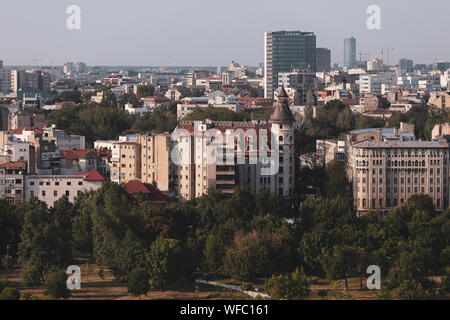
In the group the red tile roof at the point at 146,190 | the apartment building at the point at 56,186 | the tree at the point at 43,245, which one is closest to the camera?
the tree at the point at 43,245

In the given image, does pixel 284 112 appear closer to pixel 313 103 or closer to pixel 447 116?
pixel 447 116

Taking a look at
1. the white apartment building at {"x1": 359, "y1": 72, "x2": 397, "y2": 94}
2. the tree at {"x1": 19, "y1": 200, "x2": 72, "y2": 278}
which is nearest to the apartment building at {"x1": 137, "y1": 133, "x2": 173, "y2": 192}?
the tree at {"x1": 19, "y1": 200, "x2": 72, "y2": 278}

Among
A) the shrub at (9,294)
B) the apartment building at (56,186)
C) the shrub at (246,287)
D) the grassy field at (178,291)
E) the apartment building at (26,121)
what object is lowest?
the grassy field at (178,291)

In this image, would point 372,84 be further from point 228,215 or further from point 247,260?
point 247,260

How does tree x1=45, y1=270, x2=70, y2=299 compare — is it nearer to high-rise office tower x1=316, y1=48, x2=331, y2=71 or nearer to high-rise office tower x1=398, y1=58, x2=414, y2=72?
high-rise office tower x1=316, y1=48, x2=331, y2=71

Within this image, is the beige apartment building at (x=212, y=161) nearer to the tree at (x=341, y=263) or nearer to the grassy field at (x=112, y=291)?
the tree at (x=341, y=263)

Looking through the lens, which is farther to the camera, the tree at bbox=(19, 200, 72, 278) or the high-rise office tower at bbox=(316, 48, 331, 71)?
the high-rise office tower at bbox=(316, 48, 331, 71)

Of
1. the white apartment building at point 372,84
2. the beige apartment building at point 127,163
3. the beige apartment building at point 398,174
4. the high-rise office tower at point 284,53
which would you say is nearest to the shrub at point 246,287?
the beige apartment building at point 398,174
